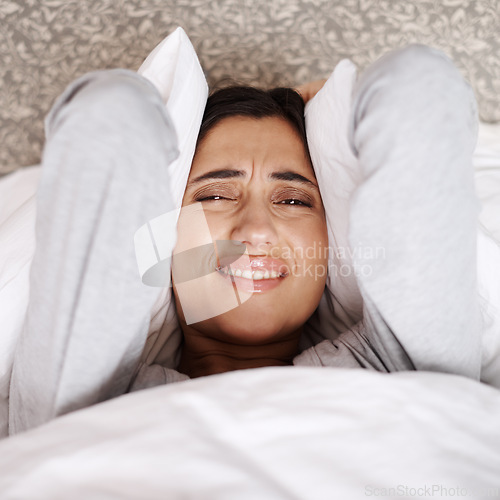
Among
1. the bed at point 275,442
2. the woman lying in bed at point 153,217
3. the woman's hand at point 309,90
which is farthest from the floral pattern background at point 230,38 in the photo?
the bed at point 275,442

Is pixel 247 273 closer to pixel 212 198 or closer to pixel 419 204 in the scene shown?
pixel 212 198

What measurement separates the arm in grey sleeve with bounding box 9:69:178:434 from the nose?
20cm

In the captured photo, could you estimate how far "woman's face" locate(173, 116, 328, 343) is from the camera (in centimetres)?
100

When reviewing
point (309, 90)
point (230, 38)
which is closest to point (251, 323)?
point (309, 90)

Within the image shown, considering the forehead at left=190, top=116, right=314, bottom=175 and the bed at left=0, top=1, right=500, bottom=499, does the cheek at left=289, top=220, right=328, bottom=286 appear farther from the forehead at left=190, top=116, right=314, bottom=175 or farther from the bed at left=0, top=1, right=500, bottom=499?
the bed at left=0, top=1, right=500, bottom=499

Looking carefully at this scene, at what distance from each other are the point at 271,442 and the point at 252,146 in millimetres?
603

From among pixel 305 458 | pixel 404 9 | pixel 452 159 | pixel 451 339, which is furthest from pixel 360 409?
pixel 404 9

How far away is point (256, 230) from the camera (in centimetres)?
97

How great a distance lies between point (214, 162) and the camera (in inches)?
41.8

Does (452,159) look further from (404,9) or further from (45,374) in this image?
(404,9)

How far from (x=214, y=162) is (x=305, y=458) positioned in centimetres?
62

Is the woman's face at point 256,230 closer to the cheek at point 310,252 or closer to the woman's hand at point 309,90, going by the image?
the cheek at point 310,252

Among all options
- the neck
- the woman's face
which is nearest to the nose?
the woman's face

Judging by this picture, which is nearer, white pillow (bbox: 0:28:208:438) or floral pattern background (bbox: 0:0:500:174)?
white pillow (bbox: 0:28:208:438)
